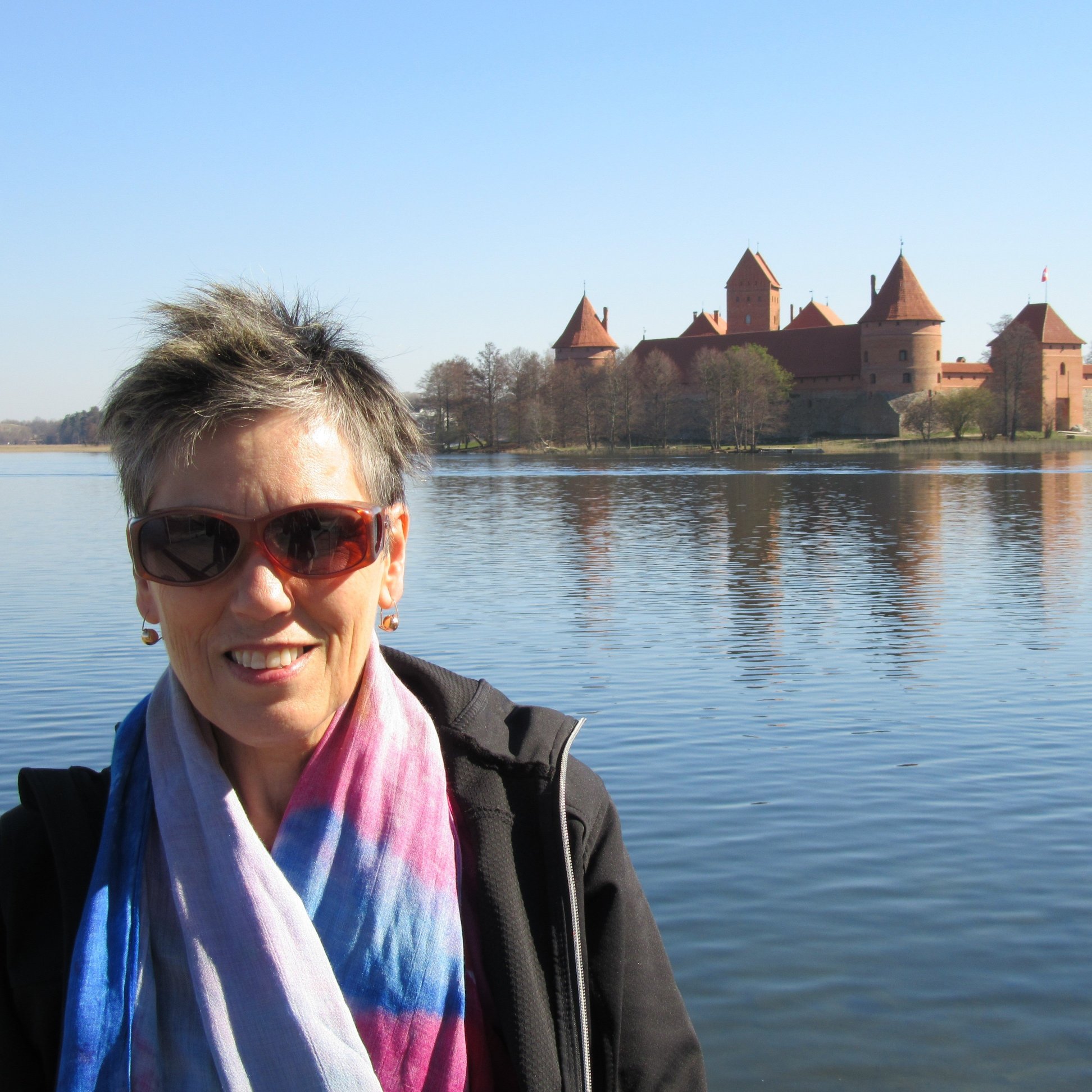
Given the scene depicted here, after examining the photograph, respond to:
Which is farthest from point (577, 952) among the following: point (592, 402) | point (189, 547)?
point (592, 402)

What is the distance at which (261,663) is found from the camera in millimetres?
1562

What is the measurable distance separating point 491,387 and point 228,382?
9091cm

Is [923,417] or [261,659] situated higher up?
[261,659]

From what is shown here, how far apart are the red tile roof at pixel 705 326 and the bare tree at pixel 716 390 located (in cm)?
1916

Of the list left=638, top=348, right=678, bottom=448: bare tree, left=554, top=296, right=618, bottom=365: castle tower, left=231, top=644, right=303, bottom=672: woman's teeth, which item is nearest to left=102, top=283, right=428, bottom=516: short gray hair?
left=231, top=644, right=303, bottom=672: woman's teeth

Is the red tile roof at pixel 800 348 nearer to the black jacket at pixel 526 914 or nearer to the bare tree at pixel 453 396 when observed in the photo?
the bare tree at pixel 453 396

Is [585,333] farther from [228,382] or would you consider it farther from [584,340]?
[228,382]

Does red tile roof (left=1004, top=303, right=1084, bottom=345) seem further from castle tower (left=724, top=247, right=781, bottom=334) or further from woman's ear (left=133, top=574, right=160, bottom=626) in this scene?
woman's ear (left=133, top=574, right=160, bottom=626)

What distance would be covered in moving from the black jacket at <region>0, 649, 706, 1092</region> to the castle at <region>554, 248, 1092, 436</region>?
82865 mm

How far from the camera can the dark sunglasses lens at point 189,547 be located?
1.55 meters

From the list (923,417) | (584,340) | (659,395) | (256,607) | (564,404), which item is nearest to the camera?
(256,607)

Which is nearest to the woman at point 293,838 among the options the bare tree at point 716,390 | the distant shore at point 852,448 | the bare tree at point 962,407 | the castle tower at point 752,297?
the distant shore at point 852,448

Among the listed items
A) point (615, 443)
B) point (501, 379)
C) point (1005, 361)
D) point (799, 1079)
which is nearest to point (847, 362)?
point (1005, 361)

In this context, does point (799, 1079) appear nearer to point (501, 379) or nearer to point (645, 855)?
point (645, 855)
